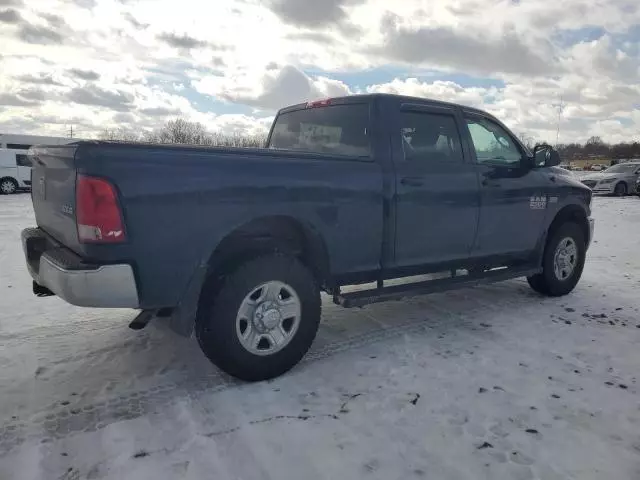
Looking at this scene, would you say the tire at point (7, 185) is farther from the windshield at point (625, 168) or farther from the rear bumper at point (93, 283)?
the windshield at point (625, 168)

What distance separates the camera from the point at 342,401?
127 inches

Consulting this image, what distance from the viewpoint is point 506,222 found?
16.4ft

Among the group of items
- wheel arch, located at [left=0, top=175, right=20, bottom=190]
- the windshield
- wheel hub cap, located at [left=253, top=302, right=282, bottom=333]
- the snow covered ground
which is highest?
the windshield

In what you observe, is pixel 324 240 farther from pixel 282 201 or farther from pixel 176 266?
pixel 176 266

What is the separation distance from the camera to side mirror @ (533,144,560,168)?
207 inches

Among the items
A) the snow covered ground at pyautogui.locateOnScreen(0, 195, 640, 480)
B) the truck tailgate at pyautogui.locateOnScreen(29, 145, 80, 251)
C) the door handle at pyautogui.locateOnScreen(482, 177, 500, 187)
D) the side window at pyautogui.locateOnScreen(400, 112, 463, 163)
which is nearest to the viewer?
the snow covered ground at pyautogui.locateOnScreen(0, 195, 640, 480)

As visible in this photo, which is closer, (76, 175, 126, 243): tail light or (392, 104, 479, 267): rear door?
(76, 175, 126, 243): tail light

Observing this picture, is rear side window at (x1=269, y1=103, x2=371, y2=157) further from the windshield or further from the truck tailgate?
the windshield

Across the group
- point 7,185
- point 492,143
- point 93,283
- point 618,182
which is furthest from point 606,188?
point 7,185

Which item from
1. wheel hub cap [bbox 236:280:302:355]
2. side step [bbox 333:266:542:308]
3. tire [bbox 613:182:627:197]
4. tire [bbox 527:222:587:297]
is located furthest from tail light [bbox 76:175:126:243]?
tire [bbox 613:182:627:197]

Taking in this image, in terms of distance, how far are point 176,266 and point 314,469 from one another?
1.37m

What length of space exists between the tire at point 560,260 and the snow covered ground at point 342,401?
0.65 meters

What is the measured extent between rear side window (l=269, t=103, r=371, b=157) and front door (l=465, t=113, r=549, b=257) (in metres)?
1.28

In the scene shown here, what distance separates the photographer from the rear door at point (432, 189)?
4102 millimetres
